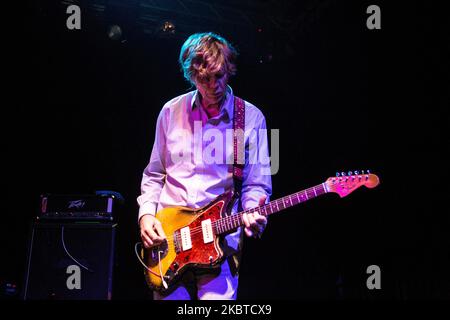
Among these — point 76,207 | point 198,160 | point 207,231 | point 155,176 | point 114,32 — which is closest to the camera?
point 207,231

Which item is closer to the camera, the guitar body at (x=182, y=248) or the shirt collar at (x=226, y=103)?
the guitar body at (x=182, y=248)

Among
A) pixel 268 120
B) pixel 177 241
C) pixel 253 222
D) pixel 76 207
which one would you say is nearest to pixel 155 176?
pixel 177 241

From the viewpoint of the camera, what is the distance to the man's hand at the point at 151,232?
2387 millimetres

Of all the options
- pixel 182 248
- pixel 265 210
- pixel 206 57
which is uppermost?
pixel 206 57

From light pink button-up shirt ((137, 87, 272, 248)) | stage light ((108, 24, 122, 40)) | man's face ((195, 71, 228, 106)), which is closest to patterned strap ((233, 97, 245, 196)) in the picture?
light pink button-up shirt ((137, 87, 272, 248))

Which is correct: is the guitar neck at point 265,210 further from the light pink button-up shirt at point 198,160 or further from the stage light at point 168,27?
the stage light at point 168,27

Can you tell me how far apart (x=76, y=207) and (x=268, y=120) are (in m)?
2.74

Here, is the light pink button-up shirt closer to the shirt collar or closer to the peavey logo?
the shirt collar

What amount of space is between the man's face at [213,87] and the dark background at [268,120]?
2.29 meters

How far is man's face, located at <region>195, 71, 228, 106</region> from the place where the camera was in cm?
257

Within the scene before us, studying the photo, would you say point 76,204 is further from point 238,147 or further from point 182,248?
point 238,147

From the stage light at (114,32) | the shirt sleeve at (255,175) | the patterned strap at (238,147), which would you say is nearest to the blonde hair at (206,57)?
the patterned strap at (238,147)

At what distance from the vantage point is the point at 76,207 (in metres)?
3.81
